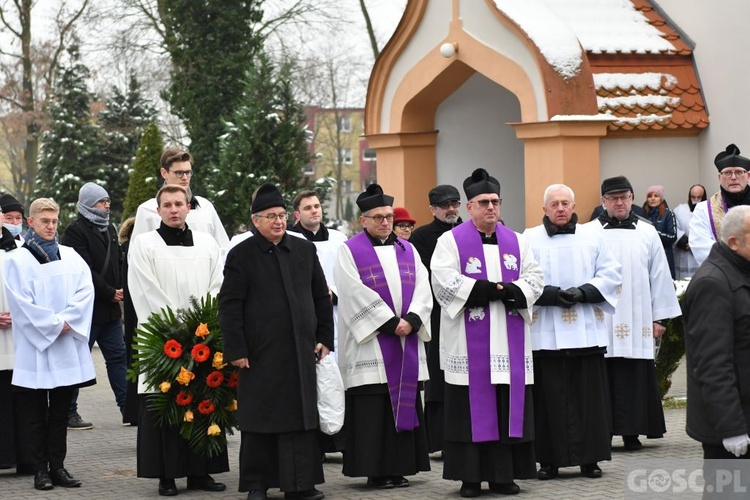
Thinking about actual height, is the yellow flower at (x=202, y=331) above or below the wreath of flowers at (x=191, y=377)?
above


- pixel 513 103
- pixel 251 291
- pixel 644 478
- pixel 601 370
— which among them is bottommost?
pixel 644 478

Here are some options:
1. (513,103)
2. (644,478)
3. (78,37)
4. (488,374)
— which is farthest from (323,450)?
(78,37)

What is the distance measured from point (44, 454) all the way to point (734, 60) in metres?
9.09

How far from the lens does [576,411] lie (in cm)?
877

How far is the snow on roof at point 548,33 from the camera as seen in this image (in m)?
14.0

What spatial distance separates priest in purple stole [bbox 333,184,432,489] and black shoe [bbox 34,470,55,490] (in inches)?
80.8

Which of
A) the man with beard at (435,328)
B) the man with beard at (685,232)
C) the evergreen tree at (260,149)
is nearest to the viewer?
the man with beard at (435,328)

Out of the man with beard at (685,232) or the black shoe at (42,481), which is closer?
the black shoe at (42,481)

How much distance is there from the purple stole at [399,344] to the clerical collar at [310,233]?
1267 millimetres

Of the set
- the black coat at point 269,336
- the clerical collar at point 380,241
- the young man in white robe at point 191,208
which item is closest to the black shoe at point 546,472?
the black coat at point 269,336

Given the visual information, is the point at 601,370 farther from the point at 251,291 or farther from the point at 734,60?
the point at 734,60

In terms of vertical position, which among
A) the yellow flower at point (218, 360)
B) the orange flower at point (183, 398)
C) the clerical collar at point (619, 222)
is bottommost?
the orange flower at point (183, 398)

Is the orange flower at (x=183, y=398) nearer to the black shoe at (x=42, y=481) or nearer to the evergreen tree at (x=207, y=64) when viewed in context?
the black shoe at (x=42, y=481)

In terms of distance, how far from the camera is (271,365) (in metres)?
8.11
